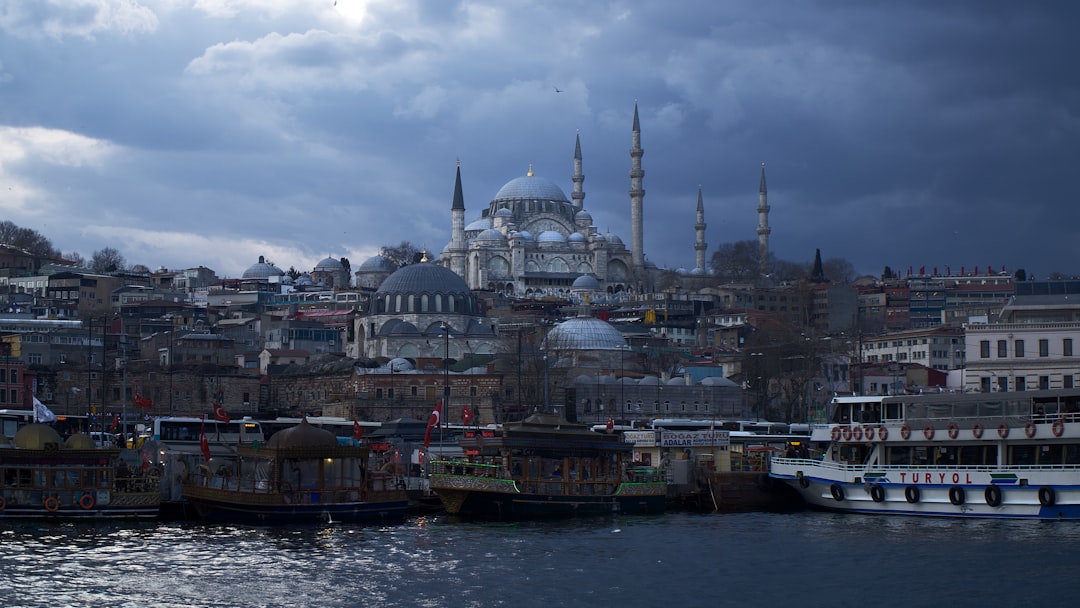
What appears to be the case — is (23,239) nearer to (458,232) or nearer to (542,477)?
(458,232)

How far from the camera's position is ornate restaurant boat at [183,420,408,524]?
34656mm

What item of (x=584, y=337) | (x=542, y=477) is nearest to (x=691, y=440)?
(x=542, y=477)

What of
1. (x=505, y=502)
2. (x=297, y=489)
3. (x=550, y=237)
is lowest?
(x=505, y=502)

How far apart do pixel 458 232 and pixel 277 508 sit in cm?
10497

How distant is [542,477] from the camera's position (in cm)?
3806

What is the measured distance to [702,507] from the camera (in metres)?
40.8

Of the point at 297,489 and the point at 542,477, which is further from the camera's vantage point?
the point at 542,477

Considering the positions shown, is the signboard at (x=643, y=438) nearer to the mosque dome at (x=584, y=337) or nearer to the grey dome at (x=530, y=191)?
the mosque dome at (x=584, y=337)

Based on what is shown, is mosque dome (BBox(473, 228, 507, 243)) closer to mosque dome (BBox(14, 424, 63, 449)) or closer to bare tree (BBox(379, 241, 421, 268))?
bare tree (BBox(379, 241, 421, 268))

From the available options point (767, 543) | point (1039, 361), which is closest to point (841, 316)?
point (1039, 361)

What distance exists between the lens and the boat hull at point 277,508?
34562mm

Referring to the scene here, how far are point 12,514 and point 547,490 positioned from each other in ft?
37.9

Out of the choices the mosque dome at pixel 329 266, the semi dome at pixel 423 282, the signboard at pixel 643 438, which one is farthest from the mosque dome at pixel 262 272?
the signboard at pixel 643 438

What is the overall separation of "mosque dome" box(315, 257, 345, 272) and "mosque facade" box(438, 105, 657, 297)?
13983 mm
